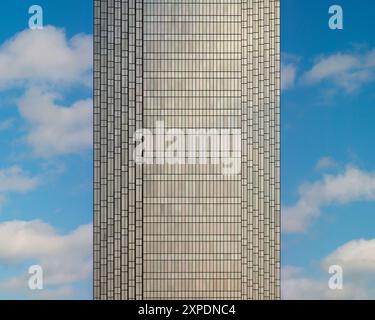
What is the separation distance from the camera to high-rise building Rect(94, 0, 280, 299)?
37.3m

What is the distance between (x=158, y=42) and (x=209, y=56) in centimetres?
362

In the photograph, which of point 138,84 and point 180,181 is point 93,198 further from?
point 138,84

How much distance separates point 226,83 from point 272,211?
9236mm

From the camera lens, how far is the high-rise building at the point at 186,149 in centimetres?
3728

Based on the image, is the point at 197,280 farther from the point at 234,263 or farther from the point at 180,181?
the point at 180,181

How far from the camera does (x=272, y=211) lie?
37188 millimetres

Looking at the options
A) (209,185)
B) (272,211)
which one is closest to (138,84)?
(209,185)

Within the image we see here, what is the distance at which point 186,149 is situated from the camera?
3797 centimetres
